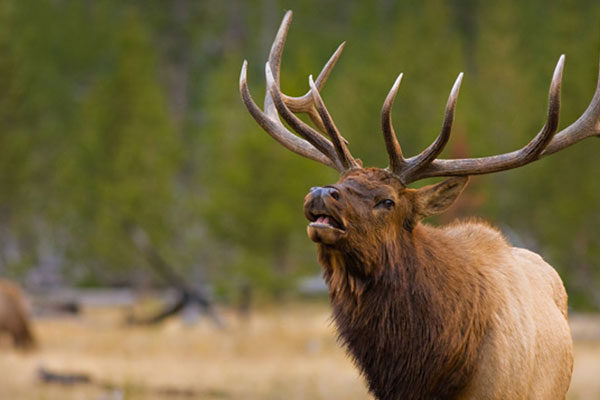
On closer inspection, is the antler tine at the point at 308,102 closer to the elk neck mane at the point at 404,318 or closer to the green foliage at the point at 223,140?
the elk neck mane at the point at 404,318

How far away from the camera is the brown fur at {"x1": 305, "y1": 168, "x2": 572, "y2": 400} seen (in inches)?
190

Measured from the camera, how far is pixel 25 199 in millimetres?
22016

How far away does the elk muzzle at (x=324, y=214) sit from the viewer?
15.2 feet

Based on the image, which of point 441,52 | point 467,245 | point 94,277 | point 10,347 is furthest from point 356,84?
point 467,245

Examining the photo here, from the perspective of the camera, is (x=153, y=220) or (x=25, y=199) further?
(x=25, y=199)

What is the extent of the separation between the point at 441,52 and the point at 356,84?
2.67 metres

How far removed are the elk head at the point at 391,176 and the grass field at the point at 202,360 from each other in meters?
5.05

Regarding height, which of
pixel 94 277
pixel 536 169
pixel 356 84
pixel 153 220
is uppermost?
pixel 356 84

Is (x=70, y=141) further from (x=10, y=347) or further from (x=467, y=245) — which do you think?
(x=467, y=245)

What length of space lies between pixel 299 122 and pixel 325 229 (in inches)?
37.7

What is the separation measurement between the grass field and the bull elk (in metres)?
5.00

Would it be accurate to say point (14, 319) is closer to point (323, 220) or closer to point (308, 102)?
point (308, 102)

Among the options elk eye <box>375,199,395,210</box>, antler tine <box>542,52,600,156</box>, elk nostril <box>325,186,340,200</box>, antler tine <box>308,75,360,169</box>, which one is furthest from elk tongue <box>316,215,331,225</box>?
antler tine <box>542,52,600,156</box>

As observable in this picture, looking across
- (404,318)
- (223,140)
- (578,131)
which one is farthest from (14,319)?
(578,131)
